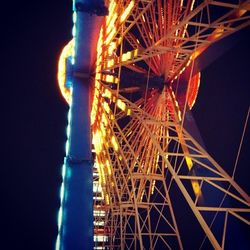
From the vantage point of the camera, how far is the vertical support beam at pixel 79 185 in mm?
11945

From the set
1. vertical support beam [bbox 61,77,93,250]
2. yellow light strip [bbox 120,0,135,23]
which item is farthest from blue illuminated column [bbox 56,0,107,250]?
yellow light strip [bbox 120,0,135,23]

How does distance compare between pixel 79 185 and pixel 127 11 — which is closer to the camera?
pixel 79 185

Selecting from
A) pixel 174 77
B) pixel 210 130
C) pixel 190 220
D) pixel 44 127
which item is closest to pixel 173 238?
pixel 190 220

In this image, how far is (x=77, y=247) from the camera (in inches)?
466

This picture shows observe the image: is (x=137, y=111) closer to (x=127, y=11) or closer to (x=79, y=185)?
(x=127, y=11)

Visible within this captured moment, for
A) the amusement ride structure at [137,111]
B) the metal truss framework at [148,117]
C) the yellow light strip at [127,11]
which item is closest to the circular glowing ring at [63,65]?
the amusement ride structure at [137,111]

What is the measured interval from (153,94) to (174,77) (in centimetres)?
158

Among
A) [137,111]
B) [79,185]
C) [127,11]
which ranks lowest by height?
[79,185]

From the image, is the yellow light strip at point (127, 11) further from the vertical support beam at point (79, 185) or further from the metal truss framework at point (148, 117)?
the vertical support beam at point (79, 185)

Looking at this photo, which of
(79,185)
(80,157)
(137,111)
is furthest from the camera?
(137,111)

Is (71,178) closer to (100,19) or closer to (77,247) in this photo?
(77,247)

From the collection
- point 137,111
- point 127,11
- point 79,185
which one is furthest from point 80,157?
point 127,11

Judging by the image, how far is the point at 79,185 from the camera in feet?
41.8

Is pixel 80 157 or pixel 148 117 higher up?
pixel 148 117
